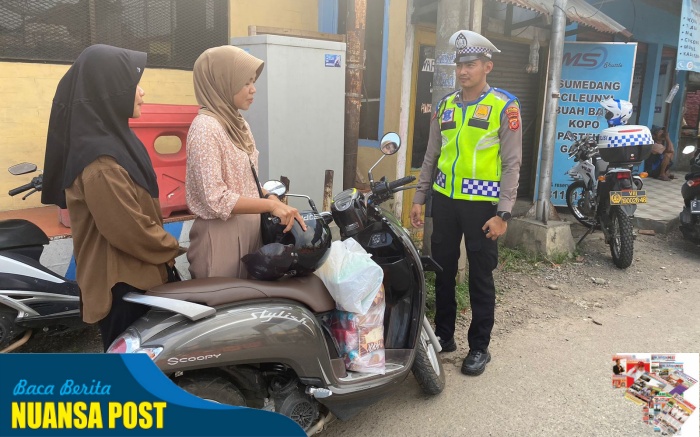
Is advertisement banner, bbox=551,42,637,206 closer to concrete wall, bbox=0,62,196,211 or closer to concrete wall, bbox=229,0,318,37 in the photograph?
concrete wall, bbox=229,0,318,37

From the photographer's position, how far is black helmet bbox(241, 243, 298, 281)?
220 cm

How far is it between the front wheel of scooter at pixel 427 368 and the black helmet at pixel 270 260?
3.09 feet

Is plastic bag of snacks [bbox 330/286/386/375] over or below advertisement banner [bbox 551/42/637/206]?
below

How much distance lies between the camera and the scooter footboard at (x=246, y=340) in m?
1.95

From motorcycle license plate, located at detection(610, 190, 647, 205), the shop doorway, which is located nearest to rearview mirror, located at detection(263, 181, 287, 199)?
the shop doorway

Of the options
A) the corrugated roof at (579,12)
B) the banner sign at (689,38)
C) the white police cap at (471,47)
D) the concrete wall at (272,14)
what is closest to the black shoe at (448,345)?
the white police cap at (471,47)

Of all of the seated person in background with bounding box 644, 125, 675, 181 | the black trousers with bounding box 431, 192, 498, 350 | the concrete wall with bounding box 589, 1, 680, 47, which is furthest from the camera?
the seated person in background with bounding box 644, 125, 675, 181

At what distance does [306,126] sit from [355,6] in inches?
40.6

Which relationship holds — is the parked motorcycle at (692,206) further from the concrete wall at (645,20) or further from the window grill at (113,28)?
the window grill at (113,28)

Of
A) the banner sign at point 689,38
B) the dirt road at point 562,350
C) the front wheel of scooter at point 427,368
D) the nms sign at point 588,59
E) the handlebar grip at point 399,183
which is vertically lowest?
the dirt road at point 562,350

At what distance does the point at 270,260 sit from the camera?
2.21 meters

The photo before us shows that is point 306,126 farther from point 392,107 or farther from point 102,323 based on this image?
point 102,323

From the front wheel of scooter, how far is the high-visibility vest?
0.87 m
